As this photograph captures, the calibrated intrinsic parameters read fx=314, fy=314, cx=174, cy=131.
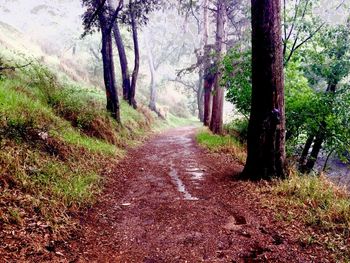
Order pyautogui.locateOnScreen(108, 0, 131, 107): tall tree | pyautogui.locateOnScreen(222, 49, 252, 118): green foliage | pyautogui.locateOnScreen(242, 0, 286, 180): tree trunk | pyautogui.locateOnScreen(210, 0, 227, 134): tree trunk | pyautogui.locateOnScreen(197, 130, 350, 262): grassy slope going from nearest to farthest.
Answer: pyautogui.locateOnScreen(197, 130, 350, 262): grassy slope, pyautogui.locateOnScreen(242, 0, 286, 180): tree trunk, pyautogui.locateOnScreen(222, 49, 252, 118): green foliage, pyautogui.locateOnScreen(210, 0, 227, 134): tree trunk, pyautogui.locateOnScreen(108, 0, 131, 107): tall tree

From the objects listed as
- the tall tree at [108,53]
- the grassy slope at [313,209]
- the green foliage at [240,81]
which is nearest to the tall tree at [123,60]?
the tall tree at [108,53]

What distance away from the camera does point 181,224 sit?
4496 mm

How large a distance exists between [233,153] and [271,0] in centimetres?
521

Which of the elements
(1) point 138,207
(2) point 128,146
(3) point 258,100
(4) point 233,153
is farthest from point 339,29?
(1) point 138,207

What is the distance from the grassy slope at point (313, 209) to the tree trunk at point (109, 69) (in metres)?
7.29

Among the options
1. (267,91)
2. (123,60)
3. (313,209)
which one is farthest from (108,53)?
(313,209)

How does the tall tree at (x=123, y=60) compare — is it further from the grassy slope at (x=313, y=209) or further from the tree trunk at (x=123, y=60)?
the grassy slope at (x=313, y=209)

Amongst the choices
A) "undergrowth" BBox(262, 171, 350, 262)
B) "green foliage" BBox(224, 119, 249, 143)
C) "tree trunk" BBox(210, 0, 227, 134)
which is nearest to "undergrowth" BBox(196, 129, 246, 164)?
"green foliage" BBox(224, 119, 249, 143)

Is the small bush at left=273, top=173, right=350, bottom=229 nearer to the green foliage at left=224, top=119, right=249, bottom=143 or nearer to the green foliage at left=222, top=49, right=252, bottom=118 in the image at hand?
the green foliage at left=222, top=49, right=252, bottom=118

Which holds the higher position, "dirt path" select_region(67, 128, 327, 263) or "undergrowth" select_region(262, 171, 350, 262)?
"undergrowth" select_region(262, 171, 350, 262)

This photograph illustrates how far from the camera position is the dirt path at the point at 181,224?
367cm

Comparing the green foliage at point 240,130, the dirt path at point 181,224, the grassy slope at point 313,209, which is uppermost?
the green foliage at point 240,130

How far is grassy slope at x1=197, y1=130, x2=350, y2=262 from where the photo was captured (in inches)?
153

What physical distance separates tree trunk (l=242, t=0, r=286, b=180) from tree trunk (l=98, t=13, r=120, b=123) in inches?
253
